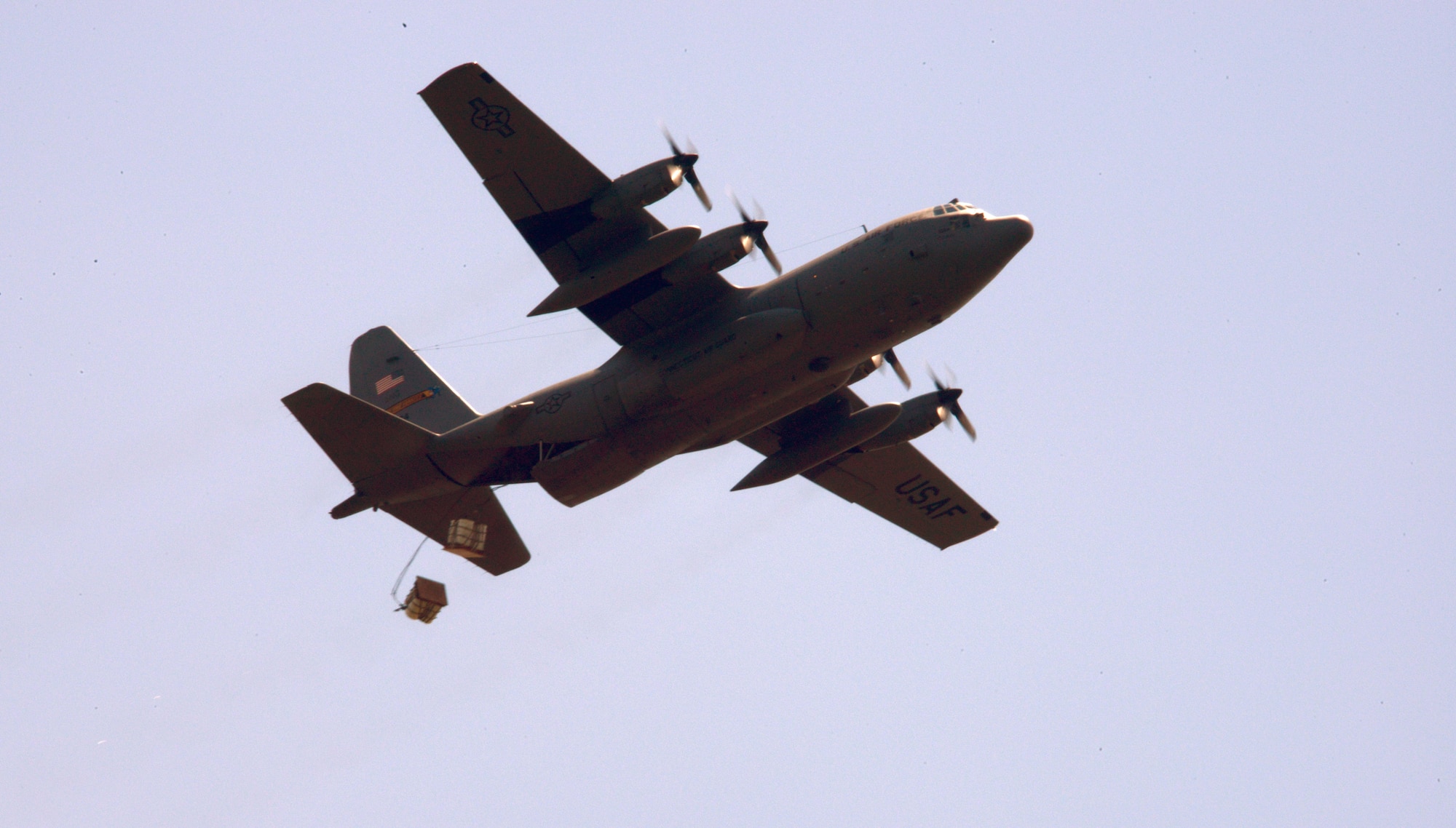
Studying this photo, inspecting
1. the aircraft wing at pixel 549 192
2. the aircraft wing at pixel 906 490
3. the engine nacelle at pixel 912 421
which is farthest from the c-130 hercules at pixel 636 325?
the aircraft wing at pixel 906 490

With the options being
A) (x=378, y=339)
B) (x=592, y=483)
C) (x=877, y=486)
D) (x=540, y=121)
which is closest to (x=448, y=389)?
(x=378, y=339)

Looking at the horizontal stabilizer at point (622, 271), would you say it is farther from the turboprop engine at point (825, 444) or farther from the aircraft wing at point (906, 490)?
the aircraft wing at point (906, 490)

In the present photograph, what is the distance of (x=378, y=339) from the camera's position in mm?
30094

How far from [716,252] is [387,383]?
844 centimetres

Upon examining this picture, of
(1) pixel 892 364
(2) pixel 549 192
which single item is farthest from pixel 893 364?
(2) pixel 549 192

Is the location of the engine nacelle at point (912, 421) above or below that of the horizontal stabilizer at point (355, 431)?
below

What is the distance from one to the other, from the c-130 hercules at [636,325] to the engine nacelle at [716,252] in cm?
3

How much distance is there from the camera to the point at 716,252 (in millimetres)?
25047

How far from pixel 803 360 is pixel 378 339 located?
9.96m

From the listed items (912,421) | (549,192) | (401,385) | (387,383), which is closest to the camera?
(549,192)

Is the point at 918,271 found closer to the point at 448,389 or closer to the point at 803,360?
the point at 803,360

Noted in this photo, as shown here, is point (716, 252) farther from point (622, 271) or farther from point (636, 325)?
point (636, 325)

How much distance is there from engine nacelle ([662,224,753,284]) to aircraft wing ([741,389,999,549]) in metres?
5.72

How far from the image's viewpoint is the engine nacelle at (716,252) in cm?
2503
